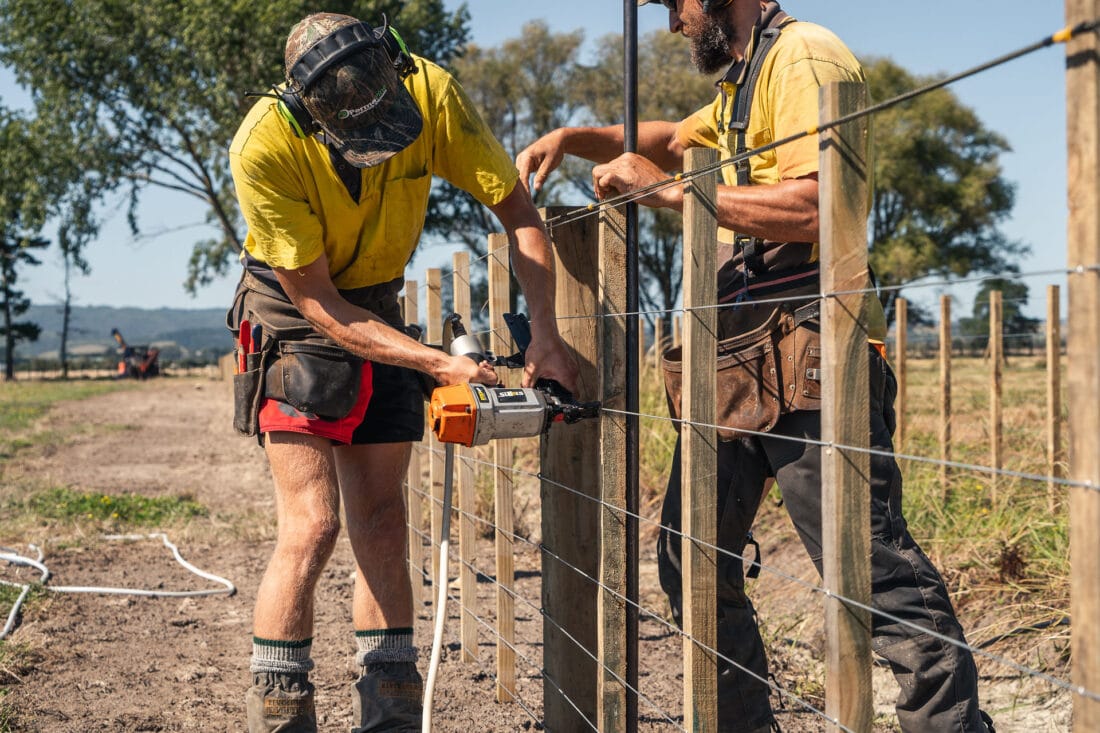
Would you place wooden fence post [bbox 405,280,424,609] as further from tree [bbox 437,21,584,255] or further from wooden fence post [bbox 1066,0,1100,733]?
tree [bbox 437,21,584,255]

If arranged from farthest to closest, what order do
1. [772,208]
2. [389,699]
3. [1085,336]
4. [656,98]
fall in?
[656,98]
[389,699]
[772,208]
[1085,336]

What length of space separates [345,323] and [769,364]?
4.09 feet

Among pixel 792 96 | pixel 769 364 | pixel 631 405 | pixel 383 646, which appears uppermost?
pixel 792 96

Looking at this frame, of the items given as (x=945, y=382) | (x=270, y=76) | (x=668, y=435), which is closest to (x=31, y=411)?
(x=270, y=76)

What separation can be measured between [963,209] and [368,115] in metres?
35.8

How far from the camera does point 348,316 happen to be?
10.0ft

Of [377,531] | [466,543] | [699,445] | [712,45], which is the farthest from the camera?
[466,543]

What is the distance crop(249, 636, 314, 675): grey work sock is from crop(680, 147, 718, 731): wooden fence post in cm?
121

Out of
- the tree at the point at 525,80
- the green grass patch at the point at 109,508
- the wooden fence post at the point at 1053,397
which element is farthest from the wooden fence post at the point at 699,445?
the tree at the point at 525,80

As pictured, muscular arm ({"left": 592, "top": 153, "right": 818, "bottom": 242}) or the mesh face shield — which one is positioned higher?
the mesh face shield

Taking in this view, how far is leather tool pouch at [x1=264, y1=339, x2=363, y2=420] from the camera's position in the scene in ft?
10.3

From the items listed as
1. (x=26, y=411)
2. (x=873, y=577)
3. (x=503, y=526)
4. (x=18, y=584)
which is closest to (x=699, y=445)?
(x=873, y=577)

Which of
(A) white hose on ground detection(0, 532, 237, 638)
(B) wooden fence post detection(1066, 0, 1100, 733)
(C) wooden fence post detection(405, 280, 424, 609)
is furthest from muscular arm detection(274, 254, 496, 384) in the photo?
(A) white hose on ground detection(0, 532, 237, 638)

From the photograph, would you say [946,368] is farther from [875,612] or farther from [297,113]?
[875,612]
